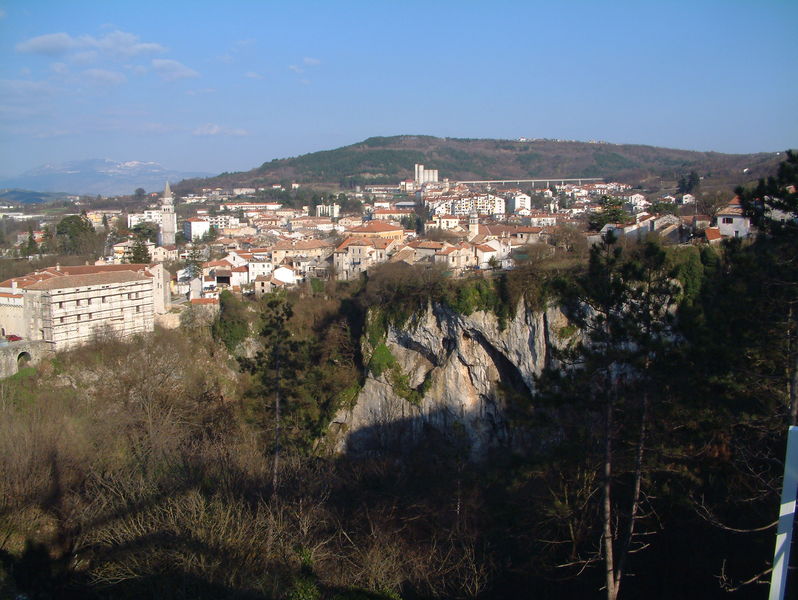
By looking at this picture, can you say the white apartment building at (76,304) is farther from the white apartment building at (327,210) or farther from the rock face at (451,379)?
the white apartment building at (327,210)

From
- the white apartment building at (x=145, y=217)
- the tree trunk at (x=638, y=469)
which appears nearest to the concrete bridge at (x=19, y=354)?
the tree trunk at (x=638, y=469)

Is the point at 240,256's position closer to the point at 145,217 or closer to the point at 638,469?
the point at 638,469

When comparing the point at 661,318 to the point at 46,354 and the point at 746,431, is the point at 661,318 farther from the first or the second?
the point at 46,354

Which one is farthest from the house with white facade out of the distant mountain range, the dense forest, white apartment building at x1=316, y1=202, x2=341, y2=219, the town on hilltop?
the distant mountain range

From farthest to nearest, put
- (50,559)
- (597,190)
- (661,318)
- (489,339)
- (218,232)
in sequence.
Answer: (597,190) → (218,232) → (489,339) → (50,559) → (661,318)

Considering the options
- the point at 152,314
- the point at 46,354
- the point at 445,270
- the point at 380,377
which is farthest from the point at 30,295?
the point at 445,270

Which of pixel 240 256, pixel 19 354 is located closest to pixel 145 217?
pixel 240 256
